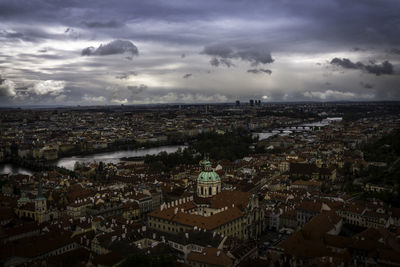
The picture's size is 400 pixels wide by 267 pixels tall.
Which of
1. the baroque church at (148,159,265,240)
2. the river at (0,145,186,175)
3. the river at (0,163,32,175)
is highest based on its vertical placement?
the baroque church at (148,159,265,240)

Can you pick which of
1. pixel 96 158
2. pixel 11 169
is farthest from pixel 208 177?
pixel 96 158

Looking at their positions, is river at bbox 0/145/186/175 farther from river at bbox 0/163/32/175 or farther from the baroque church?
the baroque church

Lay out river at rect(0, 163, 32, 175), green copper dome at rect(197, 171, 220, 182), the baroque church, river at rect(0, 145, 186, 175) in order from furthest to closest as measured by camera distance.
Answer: river at rect(0, 145, 186, 175), river at rect(0, 163, 32, 175), green copper dome at rect(197, 171, 220, 182), the baroque church

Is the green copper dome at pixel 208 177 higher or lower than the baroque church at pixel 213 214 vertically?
higher

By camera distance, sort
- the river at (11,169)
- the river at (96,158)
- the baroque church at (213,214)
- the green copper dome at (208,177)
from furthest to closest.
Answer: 1. the river at (96,158)
2. the river at (11,169)
3. the green copper dome at (208,177)
4. the baroque church at (213,214)

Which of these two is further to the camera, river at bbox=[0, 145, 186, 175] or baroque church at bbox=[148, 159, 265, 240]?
river at bbox=[0, 145, 186, 175]

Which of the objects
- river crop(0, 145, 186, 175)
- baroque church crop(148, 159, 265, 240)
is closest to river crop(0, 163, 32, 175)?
river crop(0, 145, 186, 175)

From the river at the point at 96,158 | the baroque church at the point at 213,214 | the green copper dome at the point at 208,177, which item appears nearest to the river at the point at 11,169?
the river at the point at 96,158

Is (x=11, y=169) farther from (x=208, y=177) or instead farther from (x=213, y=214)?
(x=213, y=214)

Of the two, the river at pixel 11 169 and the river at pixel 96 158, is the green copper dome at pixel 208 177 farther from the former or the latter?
the river at pixel 11 169

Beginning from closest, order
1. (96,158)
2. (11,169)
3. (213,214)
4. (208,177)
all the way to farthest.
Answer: (213,214)
(208,177)
(11,169)
(96,158)

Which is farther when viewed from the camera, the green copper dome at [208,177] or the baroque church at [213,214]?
the green copper dome at [208,177]

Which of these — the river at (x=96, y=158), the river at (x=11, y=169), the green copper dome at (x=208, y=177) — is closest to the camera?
the green copper dome at (x=208, y=177)

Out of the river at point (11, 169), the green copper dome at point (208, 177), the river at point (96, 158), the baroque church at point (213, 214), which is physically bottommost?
the river at point (96, 158)
